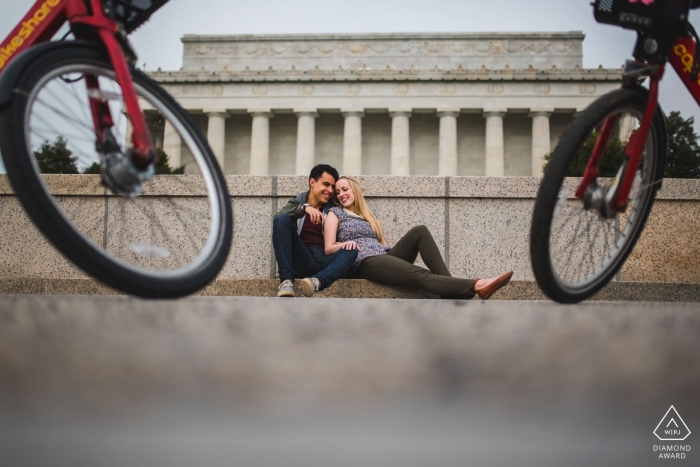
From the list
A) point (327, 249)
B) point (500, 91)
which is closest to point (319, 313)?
point (327, 249)

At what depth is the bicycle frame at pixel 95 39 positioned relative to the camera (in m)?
2.01

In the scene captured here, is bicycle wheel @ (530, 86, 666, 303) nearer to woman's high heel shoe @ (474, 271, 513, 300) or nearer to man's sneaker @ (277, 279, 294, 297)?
woman's high heel shoe @ (474, 271, 513, 300)

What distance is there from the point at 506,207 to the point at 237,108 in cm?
5190

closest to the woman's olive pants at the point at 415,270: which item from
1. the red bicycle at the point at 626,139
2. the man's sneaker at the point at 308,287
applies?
the man's sneaker at the point at 308,287

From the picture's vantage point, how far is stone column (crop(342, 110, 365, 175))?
186 ft

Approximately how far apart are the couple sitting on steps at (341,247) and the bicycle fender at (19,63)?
15.3 feet

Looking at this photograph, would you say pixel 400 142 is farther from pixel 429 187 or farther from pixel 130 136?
pixel 130 136

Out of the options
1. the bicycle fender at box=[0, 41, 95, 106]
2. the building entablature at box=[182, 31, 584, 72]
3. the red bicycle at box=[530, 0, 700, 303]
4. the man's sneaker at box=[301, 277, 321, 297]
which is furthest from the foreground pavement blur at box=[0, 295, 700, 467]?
the building entablature at box=[182, 31, 584, 72]

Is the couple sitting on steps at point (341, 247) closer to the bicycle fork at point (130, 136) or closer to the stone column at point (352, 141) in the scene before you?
the bicycle fork at point (130, 136)

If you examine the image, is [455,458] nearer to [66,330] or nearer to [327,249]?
[66,330]

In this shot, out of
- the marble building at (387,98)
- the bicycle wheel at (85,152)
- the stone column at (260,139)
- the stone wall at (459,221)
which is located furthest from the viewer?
the stone column at (260,139)

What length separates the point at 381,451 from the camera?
2387mm

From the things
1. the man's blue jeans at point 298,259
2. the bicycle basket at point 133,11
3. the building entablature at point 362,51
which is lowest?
the man's blue jeans at point 298,259

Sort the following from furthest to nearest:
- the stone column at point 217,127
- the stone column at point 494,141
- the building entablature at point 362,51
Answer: the building entablature at point 362,51 < the stone column at point 217,127 < the stone column at point 494,141
